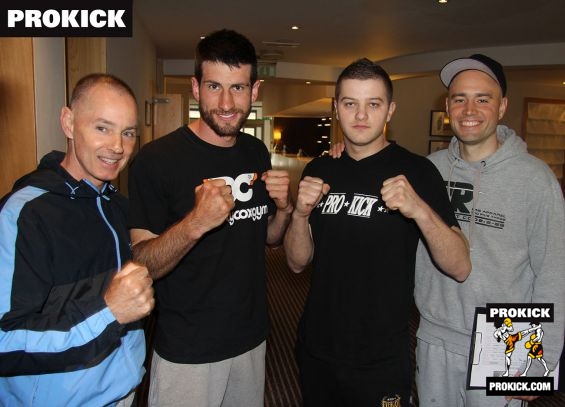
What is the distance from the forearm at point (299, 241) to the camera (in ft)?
5.74

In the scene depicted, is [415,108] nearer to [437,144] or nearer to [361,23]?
[437,144]

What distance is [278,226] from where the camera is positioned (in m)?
1.88

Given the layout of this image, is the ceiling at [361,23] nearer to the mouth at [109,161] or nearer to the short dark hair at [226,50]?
the short dark hair at [226,50]

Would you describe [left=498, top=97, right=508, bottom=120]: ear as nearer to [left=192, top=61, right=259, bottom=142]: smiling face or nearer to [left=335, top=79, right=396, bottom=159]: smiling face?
[left=335, top=79, right=396, bottom=159]: smiling face

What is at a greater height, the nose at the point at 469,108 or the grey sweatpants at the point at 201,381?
the nose at the point at 469,108

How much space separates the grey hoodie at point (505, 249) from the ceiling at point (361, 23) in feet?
12.2

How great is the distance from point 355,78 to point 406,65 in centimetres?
705

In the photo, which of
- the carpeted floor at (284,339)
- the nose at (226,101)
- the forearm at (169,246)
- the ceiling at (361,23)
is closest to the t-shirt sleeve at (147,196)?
the forearm at (169,246)

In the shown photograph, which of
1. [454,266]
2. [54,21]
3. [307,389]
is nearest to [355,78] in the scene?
[454,266]

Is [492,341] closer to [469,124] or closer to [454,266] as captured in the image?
[454,266]

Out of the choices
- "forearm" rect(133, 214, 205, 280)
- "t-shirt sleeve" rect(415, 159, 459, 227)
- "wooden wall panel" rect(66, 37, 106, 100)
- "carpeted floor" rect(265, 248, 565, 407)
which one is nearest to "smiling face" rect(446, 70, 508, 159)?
"t-shirt sleeve" rect(415, 159, 459, 227)

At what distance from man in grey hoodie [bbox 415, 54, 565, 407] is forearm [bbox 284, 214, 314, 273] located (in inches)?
18.1

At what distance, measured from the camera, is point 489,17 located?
5.38 m

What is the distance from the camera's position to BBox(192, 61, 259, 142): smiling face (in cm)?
165
